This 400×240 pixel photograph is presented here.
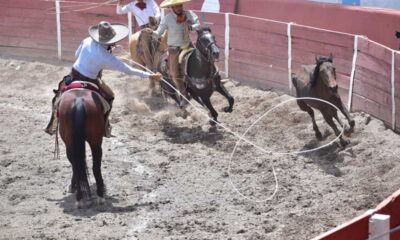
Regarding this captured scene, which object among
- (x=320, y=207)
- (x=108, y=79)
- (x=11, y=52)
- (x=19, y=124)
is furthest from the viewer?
(x=11, y=52)

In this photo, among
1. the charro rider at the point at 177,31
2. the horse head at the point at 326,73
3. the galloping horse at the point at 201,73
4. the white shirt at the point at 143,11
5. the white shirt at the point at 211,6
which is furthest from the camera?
the white shirt at the point at 211,6

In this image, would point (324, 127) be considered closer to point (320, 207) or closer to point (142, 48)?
point (320, 207)

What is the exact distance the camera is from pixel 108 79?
15.4 metres

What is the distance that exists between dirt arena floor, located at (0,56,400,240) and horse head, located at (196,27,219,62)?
1.05m

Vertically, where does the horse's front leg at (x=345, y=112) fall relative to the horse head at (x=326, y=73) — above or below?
below

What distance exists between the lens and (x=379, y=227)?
4367 millimetres

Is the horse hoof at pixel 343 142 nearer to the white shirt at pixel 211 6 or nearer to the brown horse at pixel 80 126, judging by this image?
the brown horse at pixel 80 126

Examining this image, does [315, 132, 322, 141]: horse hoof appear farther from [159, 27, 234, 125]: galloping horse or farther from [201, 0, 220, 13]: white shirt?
[201, 0, 220, 13]: white shirt

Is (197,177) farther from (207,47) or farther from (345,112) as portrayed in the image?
(207,47)

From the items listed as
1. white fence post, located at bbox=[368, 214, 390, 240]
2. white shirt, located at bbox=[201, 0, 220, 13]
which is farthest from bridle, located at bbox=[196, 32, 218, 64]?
white fence post, located at bbox=[368, 214, 390, 240]

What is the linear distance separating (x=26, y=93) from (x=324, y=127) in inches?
226

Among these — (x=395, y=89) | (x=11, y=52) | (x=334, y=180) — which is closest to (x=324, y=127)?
(x=395, y=89)

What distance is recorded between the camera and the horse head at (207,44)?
441 inches

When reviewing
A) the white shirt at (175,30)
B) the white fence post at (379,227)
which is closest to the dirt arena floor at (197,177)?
the white shirt at (175,30)
